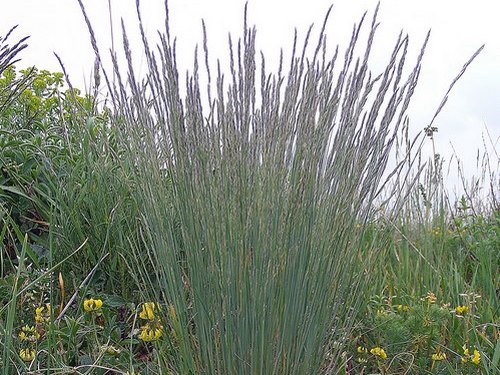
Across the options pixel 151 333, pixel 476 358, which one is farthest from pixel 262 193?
pixel 476 358

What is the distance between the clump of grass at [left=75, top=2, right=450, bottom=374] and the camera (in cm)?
163

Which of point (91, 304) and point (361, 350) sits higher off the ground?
point (91, 304)

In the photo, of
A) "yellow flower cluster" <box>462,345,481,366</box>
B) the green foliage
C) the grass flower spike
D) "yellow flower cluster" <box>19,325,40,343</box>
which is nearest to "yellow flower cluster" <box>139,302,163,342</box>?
the grass flower spike

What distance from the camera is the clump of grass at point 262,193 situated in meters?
1.63

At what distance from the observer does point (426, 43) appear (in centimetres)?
173

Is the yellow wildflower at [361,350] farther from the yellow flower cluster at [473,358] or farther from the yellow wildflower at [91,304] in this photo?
the yellow wildflower at [91,304]

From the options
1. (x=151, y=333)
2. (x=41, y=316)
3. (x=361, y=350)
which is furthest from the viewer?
(x=361, y=350)

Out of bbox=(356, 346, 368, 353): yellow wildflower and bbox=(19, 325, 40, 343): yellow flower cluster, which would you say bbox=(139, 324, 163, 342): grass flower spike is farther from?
bbox=(356, 346, 368, 353): yellow wildflower

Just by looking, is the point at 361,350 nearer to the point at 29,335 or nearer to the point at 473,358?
the point at 473,358

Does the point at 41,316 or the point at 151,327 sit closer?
the point at 151,327

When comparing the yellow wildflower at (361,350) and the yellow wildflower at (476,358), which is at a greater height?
the yellow wildflower at (476,358)

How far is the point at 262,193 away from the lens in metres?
1.61

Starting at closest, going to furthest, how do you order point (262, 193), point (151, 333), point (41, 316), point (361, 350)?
point (262, 193) < point (151, 333) < point (41, 316) < point (361, 350)

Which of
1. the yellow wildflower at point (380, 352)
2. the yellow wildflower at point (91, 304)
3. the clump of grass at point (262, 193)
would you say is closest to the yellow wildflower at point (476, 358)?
the yellow wildflower at point (380, 352)
